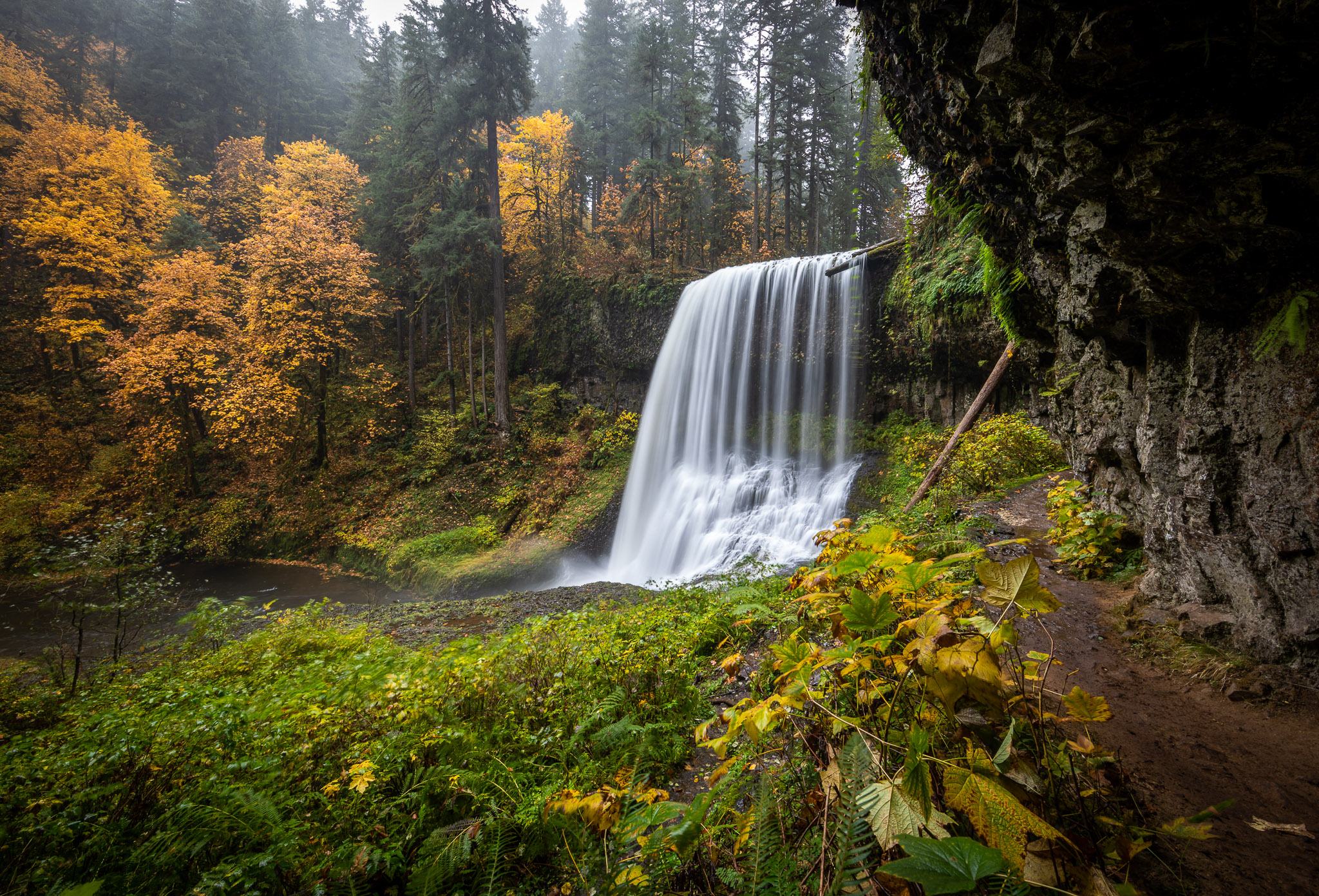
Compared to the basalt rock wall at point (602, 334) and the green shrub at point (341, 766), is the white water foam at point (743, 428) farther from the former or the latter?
the green shrub at point (341, 766)

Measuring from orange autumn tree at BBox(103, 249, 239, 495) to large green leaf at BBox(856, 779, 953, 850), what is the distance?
17.0 metres

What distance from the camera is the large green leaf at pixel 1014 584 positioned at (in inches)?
46.4

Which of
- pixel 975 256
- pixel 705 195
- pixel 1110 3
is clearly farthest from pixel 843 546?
pixel 705 195

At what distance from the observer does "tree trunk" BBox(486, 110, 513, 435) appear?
584 inches

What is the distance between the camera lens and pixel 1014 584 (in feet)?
4.00

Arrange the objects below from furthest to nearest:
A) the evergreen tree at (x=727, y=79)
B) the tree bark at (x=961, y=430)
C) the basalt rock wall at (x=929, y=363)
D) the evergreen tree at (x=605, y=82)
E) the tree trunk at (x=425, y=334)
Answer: the evergreen tree at (x=605, y=82)
the evergreen tree at (x=727, y=79)
the tree trunk at (x=425, y=334)
the basalt rock wall at (x=929, y=363)
the tree bark at (x=961, y=430)

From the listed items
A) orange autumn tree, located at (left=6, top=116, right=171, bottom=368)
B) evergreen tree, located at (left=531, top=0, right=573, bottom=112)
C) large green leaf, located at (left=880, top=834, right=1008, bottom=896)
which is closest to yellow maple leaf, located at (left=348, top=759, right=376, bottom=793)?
large green leaf, located at (left=880, top=834, right=1008, bottom=896)

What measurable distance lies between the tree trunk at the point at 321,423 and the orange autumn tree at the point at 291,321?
0.03m

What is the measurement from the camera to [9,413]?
12875 millimetres

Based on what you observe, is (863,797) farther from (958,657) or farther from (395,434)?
(395,434)

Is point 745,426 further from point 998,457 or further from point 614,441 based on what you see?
point 998,457

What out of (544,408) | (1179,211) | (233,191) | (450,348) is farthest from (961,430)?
(233,191)

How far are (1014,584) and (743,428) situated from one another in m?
11.9

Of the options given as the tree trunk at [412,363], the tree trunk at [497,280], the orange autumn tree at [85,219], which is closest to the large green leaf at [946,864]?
the tree trunk at [497,280]
